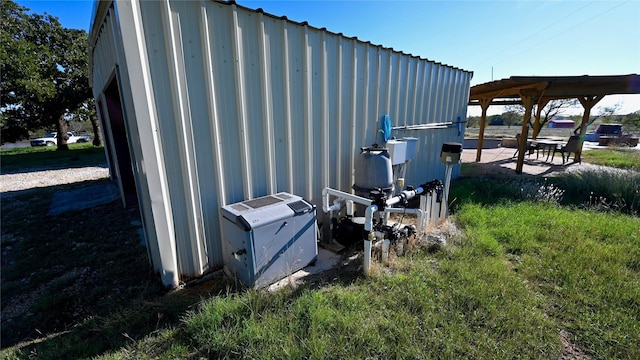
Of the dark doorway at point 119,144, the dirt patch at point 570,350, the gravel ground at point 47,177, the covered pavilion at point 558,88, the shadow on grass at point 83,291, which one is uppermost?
the covered pavilion at point 558,88

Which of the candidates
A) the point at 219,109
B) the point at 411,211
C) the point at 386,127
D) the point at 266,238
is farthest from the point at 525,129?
the point at 219,109

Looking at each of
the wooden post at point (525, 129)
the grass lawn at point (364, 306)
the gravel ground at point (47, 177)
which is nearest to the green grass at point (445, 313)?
the grass lawn at point (364, 306)

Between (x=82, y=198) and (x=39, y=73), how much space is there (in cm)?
1179

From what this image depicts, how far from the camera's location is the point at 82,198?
5.20 metres

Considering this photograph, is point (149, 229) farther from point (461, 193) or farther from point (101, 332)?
→ point (461, 193)

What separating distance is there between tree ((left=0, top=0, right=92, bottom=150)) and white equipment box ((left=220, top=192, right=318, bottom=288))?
1430 cm

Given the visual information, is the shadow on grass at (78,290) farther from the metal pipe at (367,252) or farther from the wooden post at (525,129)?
the wooden post at (525,129)

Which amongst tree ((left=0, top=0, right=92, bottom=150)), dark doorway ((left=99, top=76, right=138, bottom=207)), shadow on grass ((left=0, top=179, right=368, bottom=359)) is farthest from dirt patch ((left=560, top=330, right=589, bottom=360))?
tree ((left=0, top=0, right=92, bottom=150))

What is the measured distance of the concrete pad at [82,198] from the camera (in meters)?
4.62

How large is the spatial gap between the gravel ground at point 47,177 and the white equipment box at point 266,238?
7207 mm

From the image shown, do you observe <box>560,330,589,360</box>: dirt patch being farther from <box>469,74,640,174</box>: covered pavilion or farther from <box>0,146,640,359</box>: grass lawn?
<box>469,74,640,174</box>: covered pavilion

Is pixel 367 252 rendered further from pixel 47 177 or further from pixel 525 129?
pixel 47 177

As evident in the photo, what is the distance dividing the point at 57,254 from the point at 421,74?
5.79 m

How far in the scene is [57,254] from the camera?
296 centimetres
